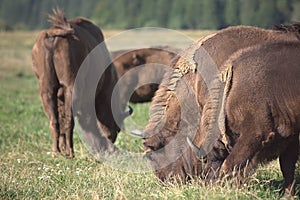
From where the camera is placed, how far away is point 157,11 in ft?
262

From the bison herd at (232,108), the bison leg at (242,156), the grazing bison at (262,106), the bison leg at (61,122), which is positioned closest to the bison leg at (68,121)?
the bison leg at (61,122)

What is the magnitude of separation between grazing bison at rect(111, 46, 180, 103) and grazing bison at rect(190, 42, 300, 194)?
8884 millimetres

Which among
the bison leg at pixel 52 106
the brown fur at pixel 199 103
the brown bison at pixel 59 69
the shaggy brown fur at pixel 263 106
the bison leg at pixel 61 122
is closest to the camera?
the shaggy brown fur at pixel 263 106

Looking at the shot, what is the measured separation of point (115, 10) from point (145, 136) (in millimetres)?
90334

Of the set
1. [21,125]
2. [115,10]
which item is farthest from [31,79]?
[115,10]

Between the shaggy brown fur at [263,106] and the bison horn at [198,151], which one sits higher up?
the shaggy brown fur at [263,106]

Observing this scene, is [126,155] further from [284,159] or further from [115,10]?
[115,10]

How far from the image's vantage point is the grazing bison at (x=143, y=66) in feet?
50.5

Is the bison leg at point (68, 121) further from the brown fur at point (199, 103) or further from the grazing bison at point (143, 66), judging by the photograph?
the grazing bison at point (143, 66)

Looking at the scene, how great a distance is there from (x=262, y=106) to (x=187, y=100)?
1.09m

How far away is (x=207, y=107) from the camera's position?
6.68 metres

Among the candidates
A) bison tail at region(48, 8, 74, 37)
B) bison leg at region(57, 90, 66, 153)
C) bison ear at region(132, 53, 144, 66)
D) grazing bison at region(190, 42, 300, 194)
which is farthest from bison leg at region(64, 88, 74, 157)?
bison ear at region(132, 53, 144, 66)

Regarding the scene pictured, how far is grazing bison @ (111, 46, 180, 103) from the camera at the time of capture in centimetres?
1540

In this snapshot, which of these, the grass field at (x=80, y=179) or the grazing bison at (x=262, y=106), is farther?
the grazing bison at (x=262, y=106)
